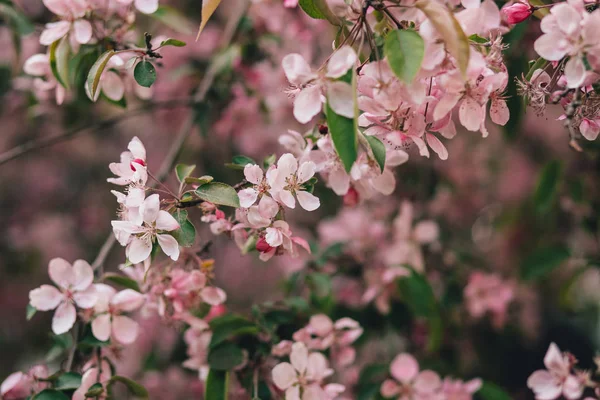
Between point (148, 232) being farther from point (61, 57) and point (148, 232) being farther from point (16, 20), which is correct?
point (16, 20)

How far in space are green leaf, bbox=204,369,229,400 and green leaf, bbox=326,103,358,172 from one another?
470 millimetres

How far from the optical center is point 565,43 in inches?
25.5

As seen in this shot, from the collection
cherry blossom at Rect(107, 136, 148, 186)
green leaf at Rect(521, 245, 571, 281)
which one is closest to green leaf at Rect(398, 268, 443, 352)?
green leaf at Rect(521, 245, 571, 281)

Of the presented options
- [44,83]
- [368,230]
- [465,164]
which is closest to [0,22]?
[44,83]

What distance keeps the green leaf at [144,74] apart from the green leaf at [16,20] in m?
0.52

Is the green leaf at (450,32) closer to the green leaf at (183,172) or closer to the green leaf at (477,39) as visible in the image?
the green leaf at (477,39)

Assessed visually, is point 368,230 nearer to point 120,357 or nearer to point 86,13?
point 120,357

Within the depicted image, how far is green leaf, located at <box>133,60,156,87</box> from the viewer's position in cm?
75

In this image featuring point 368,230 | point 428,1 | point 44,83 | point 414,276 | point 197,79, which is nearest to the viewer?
point 428,1

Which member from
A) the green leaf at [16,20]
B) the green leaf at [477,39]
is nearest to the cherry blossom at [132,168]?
the green leaf at [477,39]

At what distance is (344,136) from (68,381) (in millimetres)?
569

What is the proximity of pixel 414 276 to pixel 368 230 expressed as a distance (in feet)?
0.85

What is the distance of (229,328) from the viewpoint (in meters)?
0.95

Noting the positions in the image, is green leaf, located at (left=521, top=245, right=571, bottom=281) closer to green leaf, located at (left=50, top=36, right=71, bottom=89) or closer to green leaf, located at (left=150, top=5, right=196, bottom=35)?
green leaf, located at (left=150, top=5, right=196, bottom=35)
